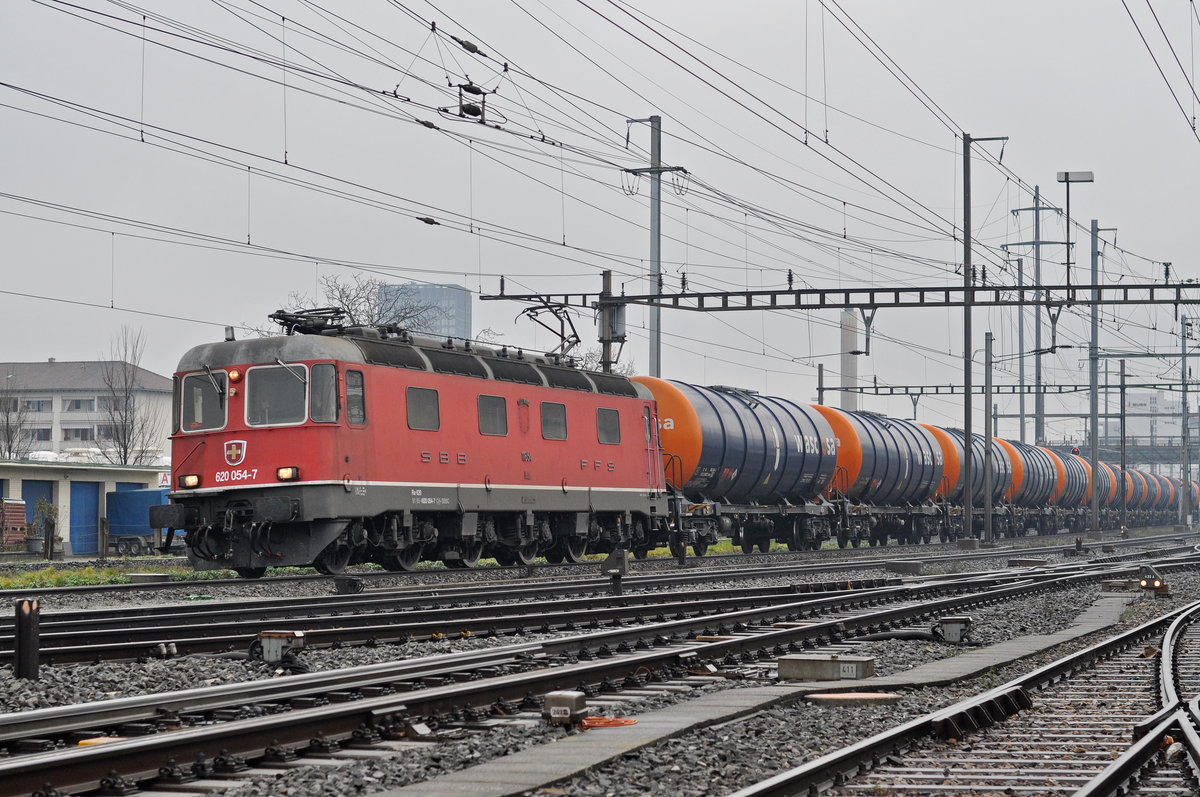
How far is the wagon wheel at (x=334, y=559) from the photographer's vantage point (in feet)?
67.9

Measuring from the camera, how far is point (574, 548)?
2688 cm

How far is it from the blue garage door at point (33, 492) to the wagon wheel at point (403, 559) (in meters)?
25.9

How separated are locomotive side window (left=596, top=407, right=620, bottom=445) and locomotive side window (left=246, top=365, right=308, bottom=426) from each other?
297 inches

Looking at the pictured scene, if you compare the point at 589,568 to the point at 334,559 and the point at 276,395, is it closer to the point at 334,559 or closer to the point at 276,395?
the point at 334,559

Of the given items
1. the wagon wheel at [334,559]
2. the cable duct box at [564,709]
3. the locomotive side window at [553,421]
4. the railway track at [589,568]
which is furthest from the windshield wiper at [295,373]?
→ the cable duct box at [564,709]

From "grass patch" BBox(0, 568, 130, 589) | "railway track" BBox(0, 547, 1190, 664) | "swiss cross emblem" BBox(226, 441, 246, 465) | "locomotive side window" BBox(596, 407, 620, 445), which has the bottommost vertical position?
"grass patch" BBox(0, 568, 130, 589)

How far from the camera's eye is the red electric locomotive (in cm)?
1978

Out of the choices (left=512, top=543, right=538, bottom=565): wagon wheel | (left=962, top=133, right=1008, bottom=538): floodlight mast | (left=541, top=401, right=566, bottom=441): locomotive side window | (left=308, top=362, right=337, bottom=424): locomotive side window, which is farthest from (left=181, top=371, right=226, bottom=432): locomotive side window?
(left=962, top=133, right=1008, bottom=538): floodlight mast

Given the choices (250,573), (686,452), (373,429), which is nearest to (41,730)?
(373,429)

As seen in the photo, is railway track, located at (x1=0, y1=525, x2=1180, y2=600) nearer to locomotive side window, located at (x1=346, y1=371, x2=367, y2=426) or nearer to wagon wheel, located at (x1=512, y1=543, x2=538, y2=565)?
wagon wheel, located at (x1=512, y1=543, x2=538, y2=565)

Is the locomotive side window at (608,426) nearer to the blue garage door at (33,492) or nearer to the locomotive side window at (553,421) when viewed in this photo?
the locomotive side window at (553,421)

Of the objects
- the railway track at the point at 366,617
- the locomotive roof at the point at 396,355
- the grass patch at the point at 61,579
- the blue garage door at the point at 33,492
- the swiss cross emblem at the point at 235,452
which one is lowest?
the grass patch at the point at 61,579

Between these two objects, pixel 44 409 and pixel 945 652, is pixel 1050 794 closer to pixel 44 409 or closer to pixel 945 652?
pixel 945 652

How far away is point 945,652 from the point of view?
13.2 m
